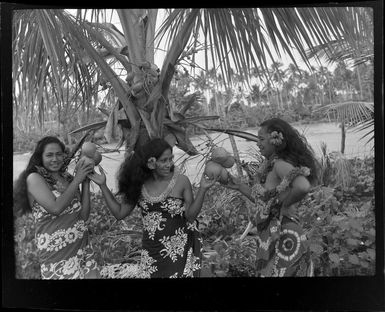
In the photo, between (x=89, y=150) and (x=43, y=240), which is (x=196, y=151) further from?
(x=43, y=240)

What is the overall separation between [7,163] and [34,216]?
0.36 m

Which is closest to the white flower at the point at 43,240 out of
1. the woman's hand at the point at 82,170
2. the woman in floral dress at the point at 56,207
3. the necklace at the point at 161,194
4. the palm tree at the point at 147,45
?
the woman in floral dress at the point at 56,207

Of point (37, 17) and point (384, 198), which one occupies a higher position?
point (37, 17)

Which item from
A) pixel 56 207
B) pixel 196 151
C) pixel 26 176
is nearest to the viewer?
pixel 56 207

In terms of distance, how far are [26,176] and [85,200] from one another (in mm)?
354

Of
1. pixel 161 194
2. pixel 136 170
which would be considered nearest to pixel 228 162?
pixel 161 194

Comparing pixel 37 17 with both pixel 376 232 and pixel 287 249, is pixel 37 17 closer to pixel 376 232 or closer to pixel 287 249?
pixel 287 249

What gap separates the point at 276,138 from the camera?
351cm

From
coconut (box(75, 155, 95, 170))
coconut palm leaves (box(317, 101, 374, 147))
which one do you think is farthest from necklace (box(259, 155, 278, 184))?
coconut (box(75, 155, 95, 170))

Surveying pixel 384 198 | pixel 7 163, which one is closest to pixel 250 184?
pixel 384 198

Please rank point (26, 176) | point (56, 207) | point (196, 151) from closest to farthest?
point (56, 207), point (26, 176), point (196, 151)

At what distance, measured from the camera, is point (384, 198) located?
11.8 ft

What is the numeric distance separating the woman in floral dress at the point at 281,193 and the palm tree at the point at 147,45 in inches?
15.8

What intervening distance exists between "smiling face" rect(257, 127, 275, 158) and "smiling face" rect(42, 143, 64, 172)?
1.13 meters
